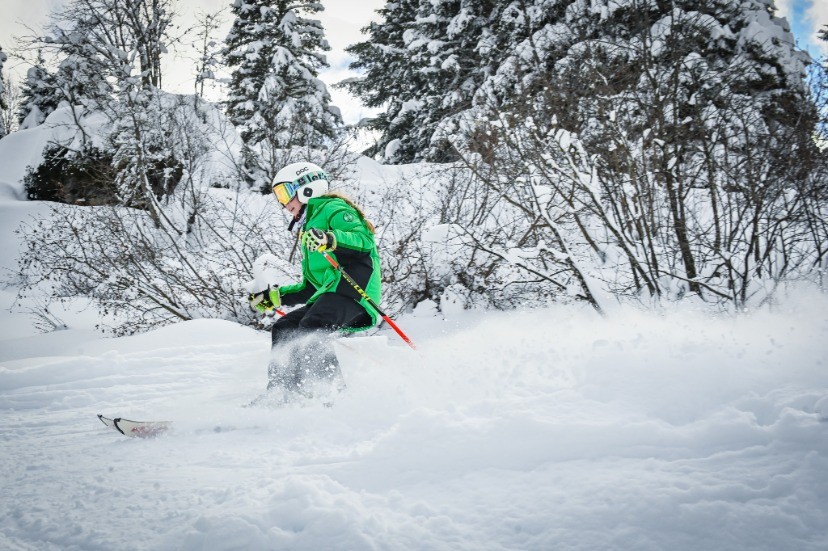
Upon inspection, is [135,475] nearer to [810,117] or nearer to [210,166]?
[810,117]

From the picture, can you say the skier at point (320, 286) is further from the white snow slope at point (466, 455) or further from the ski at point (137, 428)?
the ski at point (137, 428)

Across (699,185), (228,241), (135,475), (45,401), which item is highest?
(699,185)

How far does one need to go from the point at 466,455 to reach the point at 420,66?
64.8 feet

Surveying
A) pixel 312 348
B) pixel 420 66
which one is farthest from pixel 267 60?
pixel 312 348

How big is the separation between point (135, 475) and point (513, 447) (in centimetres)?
174

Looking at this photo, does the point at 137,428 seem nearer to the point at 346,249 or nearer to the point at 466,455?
the point at 346,249

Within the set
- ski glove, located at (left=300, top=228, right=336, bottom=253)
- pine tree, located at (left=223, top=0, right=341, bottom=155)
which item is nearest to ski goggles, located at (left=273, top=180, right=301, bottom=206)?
ski glove, located at (left=300, top=228, right=336, bottom=253)

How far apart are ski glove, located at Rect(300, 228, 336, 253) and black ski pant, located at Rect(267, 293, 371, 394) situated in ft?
1.55

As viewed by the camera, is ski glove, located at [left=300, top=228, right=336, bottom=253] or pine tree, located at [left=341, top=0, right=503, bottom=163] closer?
ski glove, located at [left=300, top=228, right=336, bottom=253]

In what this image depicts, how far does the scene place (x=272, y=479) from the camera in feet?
6.47

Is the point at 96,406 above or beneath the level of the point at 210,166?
beneath

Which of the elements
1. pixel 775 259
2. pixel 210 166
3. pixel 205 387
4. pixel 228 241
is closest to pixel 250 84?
pixel 210 166

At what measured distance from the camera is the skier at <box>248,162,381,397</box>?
133 inches

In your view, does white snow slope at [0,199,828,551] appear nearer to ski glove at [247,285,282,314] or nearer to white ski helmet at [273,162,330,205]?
ski glove at [247,285,282,314]
